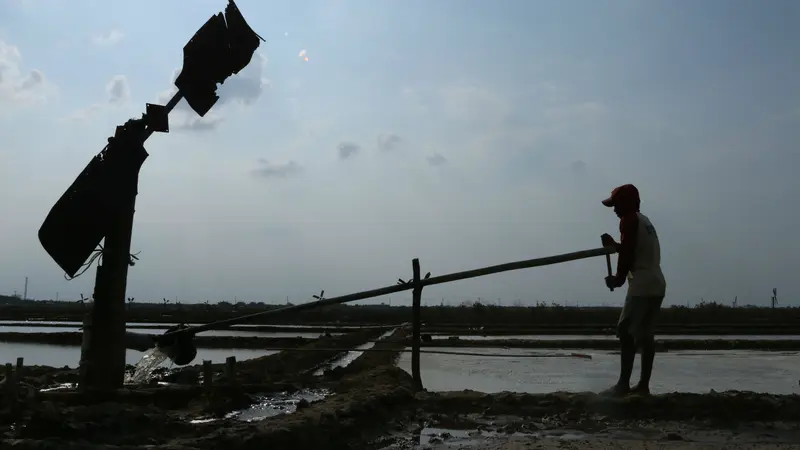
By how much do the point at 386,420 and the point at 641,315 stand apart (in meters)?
2.27

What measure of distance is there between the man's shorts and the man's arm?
0.21 metres

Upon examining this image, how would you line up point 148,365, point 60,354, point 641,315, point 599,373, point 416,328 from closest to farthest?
point 641,315, point 416,328, point 148,365, point 599,373, point 60,354

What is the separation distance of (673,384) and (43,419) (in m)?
7.97

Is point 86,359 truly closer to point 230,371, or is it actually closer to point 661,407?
point 230,371

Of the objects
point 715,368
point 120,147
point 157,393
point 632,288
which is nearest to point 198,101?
A: point 120,147

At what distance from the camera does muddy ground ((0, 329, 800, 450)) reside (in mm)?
3908

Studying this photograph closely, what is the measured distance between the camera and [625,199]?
5.31 meters

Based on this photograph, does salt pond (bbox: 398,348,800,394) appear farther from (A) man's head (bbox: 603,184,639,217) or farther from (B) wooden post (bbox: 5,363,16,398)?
(B) wooden post (bbox: 5,363,16,398)

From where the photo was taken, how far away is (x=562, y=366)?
39.5ft

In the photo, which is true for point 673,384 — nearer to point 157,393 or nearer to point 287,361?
point 287,361

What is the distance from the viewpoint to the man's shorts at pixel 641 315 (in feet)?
17.0

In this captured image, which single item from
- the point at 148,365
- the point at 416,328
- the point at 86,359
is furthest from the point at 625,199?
the point at 148,365

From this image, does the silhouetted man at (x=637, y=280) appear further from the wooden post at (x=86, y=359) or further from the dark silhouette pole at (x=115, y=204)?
the wooden post at (x=86, y=359)

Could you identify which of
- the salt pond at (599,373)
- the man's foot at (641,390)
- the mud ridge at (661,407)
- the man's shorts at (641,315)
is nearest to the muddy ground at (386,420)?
the mud ridge at (661,407)
